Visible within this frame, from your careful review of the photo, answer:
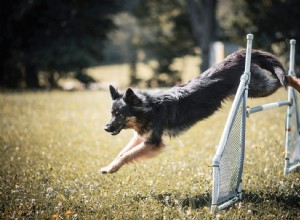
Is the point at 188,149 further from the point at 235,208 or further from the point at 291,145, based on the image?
the point at 235,208

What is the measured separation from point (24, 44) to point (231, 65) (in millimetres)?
20282

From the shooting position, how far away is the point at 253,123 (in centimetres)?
1172

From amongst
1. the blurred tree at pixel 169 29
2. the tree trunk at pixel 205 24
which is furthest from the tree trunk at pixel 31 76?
the tree trunk at pixel 205 24

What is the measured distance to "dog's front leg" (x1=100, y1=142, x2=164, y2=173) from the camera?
20.2ft

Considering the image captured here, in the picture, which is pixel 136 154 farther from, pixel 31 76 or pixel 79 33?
pixel 31 76

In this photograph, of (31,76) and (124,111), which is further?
(31,76)

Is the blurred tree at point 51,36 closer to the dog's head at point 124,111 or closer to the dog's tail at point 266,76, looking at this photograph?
the dog's head at point 124,111

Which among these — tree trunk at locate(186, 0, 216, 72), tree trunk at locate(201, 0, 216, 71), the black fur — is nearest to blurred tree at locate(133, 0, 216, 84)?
tree trunk at locate(186, 0, 216, 72)

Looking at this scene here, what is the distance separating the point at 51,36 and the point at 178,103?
1973 centimetres

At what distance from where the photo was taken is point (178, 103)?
631 centimetres

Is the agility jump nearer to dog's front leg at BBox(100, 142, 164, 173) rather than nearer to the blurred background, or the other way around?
dog's front leg at BBox(100, 142, 164, 173)

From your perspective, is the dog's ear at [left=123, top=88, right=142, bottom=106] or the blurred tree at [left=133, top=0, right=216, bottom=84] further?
the blurred tree at [left=133, top=0, right=216, bottom=84]


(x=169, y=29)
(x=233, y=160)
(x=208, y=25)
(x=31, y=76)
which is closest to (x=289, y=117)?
(x=233, y=160)

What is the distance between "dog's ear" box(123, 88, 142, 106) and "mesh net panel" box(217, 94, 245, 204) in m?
1.80
